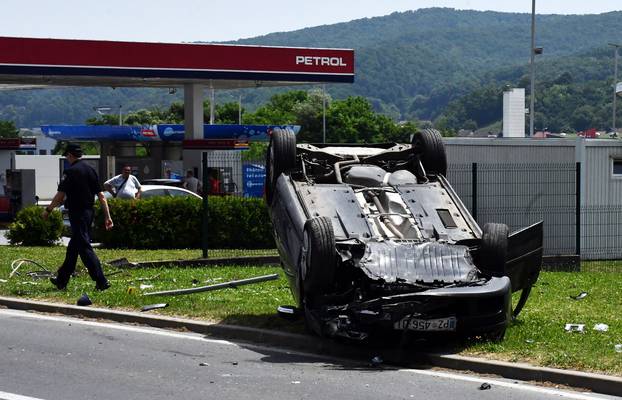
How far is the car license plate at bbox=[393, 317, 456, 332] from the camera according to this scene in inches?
415

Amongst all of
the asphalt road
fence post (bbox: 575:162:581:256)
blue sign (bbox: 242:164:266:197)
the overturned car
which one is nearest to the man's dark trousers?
the asphalt road

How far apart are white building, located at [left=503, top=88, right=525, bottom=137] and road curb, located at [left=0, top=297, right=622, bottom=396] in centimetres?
3232

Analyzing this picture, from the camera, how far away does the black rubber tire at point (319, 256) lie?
10898 millimetres

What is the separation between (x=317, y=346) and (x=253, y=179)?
1586 centimetres

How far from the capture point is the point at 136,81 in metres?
37.3

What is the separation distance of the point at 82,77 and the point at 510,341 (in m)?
24.9

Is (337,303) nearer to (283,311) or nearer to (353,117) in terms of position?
(283,311)

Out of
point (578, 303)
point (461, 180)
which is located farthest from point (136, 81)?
point (578, 303)

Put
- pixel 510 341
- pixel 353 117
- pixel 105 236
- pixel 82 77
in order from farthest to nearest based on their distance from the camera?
1. pixel 353 117
2. pixel 82 77
3. pixel 105 236
4. pixel 510 341

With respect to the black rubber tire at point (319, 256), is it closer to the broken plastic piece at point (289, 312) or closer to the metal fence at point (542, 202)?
the broken plastic piece at point (289, 312)

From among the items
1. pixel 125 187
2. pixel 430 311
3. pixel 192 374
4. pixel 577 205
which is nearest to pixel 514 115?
pixel 577 205

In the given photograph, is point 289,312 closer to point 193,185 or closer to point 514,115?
point 193,185

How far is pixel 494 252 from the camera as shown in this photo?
37.3 feet

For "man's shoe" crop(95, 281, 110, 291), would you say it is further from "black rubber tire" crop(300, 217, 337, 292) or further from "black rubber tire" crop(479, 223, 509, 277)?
"black rubber tire" crop(479, 223, 509, 277)
